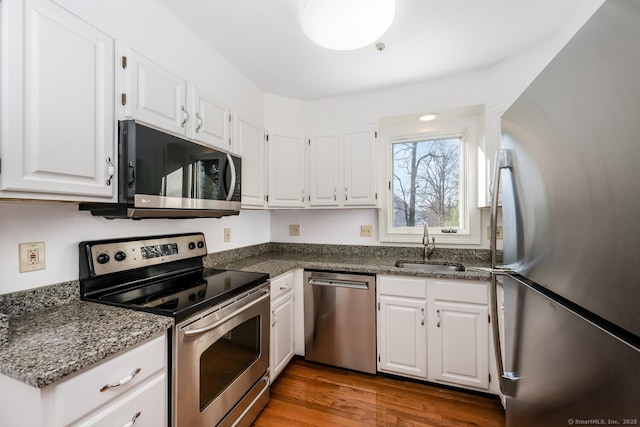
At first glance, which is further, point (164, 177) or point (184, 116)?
point (184, 116)

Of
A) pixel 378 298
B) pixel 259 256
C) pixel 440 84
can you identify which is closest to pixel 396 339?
pixel 378 298

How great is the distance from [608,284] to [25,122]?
163 centimetres

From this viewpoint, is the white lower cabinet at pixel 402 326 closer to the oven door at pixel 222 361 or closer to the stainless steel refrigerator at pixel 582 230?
the oven door at pixel 222 361

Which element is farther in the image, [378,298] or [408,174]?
[408,174]

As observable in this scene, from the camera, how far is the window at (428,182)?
8.09ft

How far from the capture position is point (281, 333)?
2016 millimetres

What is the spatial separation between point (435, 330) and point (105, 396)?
74.0 inches

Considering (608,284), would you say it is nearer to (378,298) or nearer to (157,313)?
(157,313)

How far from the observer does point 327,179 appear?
2.50 m

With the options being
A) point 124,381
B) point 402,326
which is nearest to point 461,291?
point 402,326

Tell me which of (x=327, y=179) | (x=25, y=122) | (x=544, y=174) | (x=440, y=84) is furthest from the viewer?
(x=327, y=179)

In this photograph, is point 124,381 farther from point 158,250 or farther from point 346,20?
point 346,20

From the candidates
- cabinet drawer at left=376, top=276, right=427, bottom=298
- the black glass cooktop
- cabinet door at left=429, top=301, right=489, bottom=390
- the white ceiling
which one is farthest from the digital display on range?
cabinet door at left=429, top=301, right=489, bottom=390

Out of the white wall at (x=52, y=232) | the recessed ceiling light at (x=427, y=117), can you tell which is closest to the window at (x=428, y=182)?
the recessed ceiling light at (x=427, y=117)
